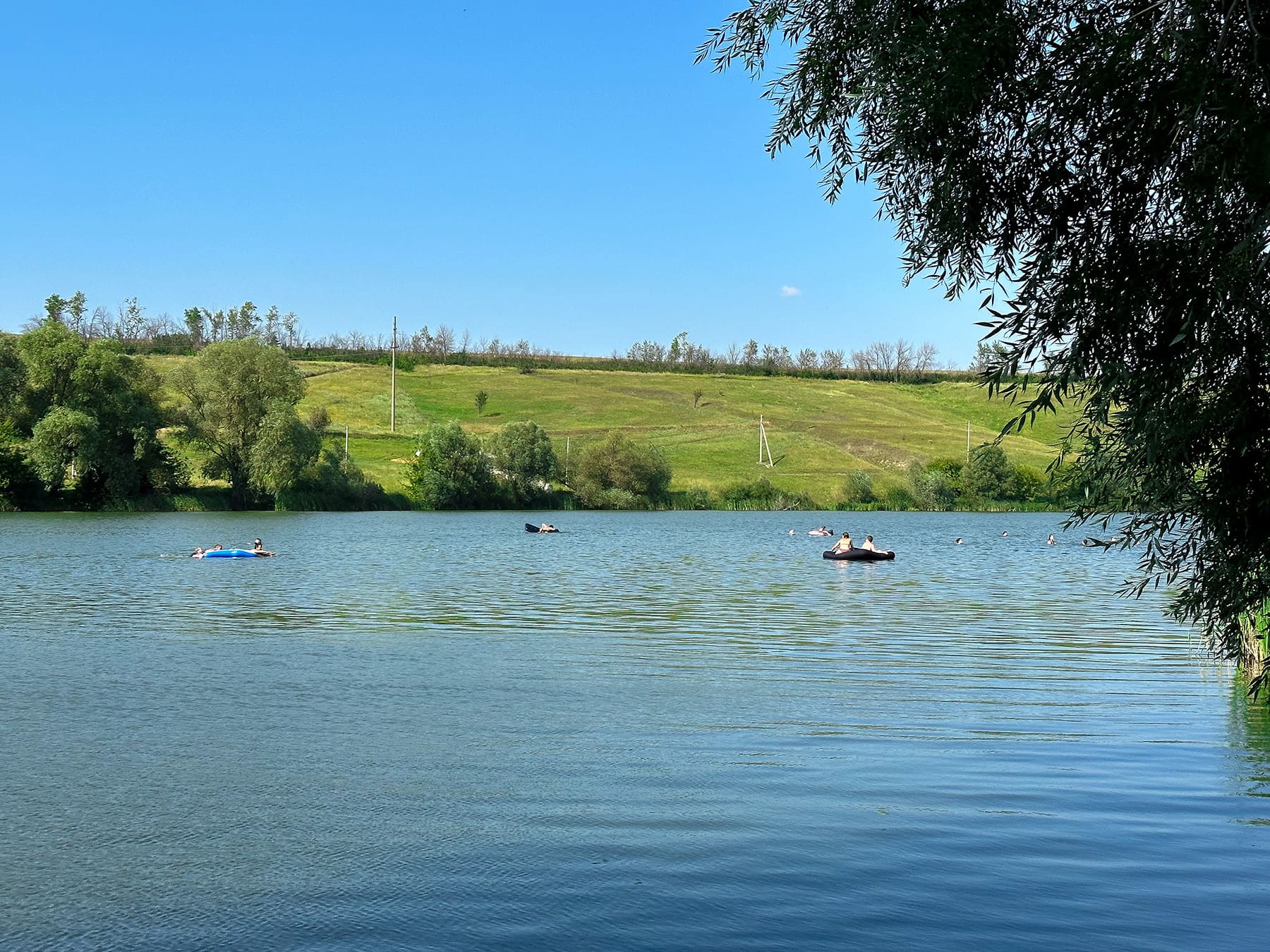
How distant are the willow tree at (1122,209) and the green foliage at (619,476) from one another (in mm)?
110155

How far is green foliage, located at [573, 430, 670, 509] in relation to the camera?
394 ft

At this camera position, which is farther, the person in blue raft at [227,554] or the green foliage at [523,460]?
the green foliage at [523,460]

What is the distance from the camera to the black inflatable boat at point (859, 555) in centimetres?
5453

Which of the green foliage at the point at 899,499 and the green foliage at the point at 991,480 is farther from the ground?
the green foliage at the point at 991,480

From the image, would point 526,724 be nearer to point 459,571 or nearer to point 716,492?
point 459,571

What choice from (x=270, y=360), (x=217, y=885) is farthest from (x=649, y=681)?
(x=270, y=360)

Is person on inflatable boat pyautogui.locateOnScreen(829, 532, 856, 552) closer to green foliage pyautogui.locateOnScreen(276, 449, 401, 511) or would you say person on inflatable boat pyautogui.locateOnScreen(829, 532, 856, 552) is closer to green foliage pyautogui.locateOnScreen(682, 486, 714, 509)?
green foliage pyautogui.locateOnScreen(276, 449, 401, 511)

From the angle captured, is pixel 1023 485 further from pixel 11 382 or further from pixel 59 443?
pixel 11 382

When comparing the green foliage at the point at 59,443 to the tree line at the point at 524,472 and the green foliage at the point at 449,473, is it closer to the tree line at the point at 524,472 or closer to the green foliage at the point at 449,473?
the green foliage at the point at 449,473

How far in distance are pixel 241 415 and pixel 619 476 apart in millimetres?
38216

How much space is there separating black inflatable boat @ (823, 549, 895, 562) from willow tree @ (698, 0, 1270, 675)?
147 ft

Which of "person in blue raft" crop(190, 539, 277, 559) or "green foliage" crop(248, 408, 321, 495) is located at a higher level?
"green foliage" crop(248, 408, 321, 495)

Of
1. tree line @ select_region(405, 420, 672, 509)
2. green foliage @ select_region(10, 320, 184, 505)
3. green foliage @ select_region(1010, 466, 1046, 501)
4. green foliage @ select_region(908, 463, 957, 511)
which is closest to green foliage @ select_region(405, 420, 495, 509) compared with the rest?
tree line @ select_region(405, 420, 672, 509)

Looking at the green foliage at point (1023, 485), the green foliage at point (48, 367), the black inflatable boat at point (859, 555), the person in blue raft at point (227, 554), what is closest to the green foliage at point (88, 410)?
the green foliage at point (48, 367)
